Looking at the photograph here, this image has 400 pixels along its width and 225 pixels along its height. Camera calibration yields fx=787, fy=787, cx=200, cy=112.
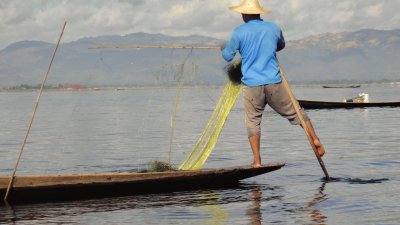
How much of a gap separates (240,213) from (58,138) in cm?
1825

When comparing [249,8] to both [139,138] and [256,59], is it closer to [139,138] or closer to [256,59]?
[256,59]

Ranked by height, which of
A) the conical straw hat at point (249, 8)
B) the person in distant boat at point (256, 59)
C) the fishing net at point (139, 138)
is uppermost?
the conical straw hat at point (249, 8)

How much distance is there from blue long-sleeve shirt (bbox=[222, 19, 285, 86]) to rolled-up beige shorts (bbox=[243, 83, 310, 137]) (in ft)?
0.30

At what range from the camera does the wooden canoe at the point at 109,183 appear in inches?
377

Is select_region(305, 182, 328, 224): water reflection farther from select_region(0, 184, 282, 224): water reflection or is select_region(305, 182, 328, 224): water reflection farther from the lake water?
select_region(0, 184, 282, 224): water reflection

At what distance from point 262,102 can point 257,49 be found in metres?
0.71

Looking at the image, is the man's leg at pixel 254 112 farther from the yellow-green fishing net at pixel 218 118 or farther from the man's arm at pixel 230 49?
the yellow-green fishing net at pixel 218 118

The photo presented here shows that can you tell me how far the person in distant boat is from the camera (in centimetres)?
1026

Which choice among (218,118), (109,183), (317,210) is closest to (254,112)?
(218,118)

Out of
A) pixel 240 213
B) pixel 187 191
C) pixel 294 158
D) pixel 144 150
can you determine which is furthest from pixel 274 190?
pixel 144 150

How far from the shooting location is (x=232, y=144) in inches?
842

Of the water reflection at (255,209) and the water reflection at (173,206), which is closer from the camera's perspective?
the water reflection at (255,209)

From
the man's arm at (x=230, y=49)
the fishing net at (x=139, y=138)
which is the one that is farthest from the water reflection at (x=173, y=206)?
the man's arm at (x=230, y=49)

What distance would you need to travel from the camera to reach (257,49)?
33.6 ft
